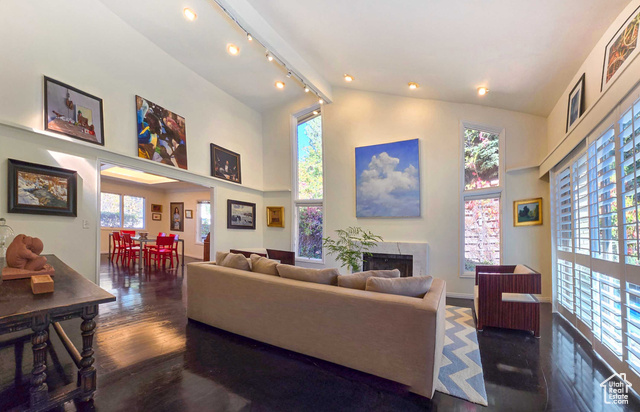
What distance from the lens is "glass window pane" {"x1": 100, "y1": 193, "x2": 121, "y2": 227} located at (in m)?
8.34

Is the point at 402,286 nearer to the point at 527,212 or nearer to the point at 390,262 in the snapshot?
the point at 390,262

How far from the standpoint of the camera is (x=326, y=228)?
611cm

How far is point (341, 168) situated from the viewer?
597 cm

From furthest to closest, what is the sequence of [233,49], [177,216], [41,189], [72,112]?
[177,216], [233,49], [72,112], [41,189]

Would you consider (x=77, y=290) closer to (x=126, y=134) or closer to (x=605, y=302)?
(x=126, y=134)

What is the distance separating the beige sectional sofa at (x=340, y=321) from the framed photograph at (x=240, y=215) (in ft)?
11.7

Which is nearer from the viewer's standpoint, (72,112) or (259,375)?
(259,375)

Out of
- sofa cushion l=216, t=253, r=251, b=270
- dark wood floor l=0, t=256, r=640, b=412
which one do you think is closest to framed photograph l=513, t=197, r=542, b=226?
dark wood floor l=0, t=256, r=640, b=412

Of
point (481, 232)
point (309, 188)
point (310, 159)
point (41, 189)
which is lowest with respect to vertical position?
point (481, 232)

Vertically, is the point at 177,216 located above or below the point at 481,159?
below

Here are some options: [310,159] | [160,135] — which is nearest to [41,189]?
[160,135]

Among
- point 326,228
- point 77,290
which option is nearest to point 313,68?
point 326,228

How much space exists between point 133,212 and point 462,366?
10.4 metres

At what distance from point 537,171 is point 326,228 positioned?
4.02 meters
